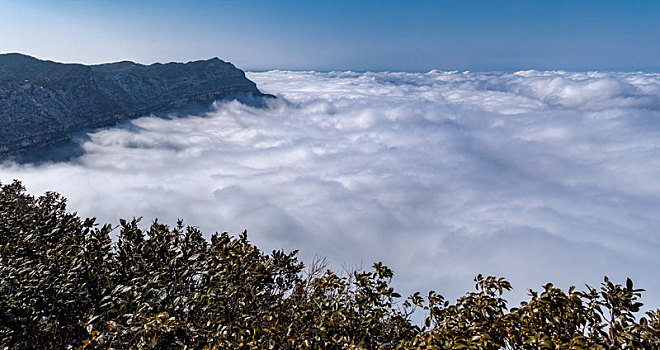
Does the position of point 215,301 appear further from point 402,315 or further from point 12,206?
point 12,206

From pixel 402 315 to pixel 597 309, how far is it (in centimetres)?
611

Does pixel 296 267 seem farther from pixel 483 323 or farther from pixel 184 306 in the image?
pixel 483 323

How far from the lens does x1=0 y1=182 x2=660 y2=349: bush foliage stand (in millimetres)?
7188

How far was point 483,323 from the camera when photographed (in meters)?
7.98

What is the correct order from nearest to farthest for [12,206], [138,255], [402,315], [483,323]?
[483,323] → [402,315] → [138,255] → [12,206]

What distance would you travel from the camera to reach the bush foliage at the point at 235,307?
719 centimetres

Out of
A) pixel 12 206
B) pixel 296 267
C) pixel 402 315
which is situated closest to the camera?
pixel 402 315

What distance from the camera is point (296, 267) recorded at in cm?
1396

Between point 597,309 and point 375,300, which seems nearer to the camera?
point 597,309

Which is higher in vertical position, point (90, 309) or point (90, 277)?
point (90, 277)

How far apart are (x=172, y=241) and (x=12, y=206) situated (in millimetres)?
12366

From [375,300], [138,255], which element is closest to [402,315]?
[375,300]

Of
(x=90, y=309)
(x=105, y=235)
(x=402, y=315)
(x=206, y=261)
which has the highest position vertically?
(x=105, y=235)

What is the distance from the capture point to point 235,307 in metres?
10.9
